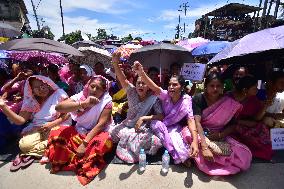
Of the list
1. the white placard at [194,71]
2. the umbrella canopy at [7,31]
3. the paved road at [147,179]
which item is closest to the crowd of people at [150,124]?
the paved road at [147,179]

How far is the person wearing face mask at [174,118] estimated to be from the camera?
374 centimetres

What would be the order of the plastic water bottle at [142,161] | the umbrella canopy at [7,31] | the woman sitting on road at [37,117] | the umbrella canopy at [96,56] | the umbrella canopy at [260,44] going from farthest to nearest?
1. the umbrella canopy at [7,31]
2. the umbrella canopy at [96,56]
3. the woman sitting on road at [37,117]
4. the plastic water bottle at [142,161]
5. the umbrella canopy at [260,44]

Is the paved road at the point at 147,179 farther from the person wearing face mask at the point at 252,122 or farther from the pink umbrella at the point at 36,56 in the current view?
the pink umbrella at the point at 36,56

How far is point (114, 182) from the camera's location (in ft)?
11.7

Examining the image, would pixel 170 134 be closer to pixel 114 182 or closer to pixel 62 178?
pixel 114 182

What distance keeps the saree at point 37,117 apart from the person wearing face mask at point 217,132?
2.16m

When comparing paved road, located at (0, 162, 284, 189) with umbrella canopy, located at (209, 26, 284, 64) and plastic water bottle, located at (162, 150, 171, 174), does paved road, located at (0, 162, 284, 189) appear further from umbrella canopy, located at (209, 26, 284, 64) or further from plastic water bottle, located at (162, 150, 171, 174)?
umbrella canopy, located at (209, 26, 284, 64)

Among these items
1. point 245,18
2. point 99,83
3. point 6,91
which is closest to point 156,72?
point 99,83

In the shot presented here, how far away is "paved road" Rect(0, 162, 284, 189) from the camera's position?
11.5 ft

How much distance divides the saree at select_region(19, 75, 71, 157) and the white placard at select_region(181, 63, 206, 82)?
2.22 meters

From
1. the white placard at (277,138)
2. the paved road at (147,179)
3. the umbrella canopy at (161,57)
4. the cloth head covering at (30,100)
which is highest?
the umbrella canopy at (161,57)

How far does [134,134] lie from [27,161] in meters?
1.65

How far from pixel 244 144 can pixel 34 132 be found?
10.8 feet

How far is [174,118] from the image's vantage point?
159 inches
